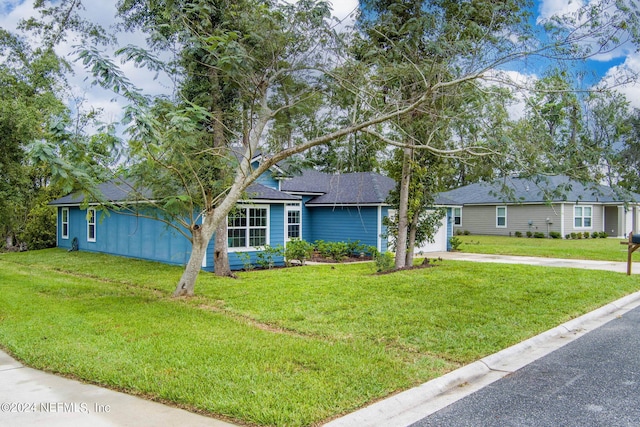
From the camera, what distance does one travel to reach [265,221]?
16.2 meters

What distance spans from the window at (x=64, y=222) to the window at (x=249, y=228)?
11.6m

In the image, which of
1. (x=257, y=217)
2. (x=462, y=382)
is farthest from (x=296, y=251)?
(x=462, y=382)

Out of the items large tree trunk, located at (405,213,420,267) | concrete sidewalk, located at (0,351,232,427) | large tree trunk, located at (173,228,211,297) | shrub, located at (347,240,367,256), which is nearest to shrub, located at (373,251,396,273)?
large tree trunk, located at (405,213,420,267)

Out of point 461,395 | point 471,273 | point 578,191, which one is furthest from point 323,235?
point 578,191

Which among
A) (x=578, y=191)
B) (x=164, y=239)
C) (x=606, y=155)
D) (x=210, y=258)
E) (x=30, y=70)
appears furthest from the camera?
(x=578, y=191)

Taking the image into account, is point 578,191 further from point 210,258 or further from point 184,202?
point 184,202

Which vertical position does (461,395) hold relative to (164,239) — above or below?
below

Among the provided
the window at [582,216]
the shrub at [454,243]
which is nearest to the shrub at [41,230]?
the shrub at [454,243]

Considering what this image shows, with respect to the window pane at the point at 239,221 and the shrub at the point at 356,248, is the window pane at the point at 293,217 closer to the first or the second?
the shrub at the point at 356,248

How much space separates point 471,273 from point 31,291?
33.5ft

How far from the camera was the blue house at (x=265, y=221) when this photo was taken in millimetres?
15367

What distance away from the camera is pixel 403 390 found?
4.43m

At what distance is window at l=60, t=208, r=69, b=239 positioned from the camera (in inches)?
888

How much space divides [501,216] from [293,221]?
57.6ft
